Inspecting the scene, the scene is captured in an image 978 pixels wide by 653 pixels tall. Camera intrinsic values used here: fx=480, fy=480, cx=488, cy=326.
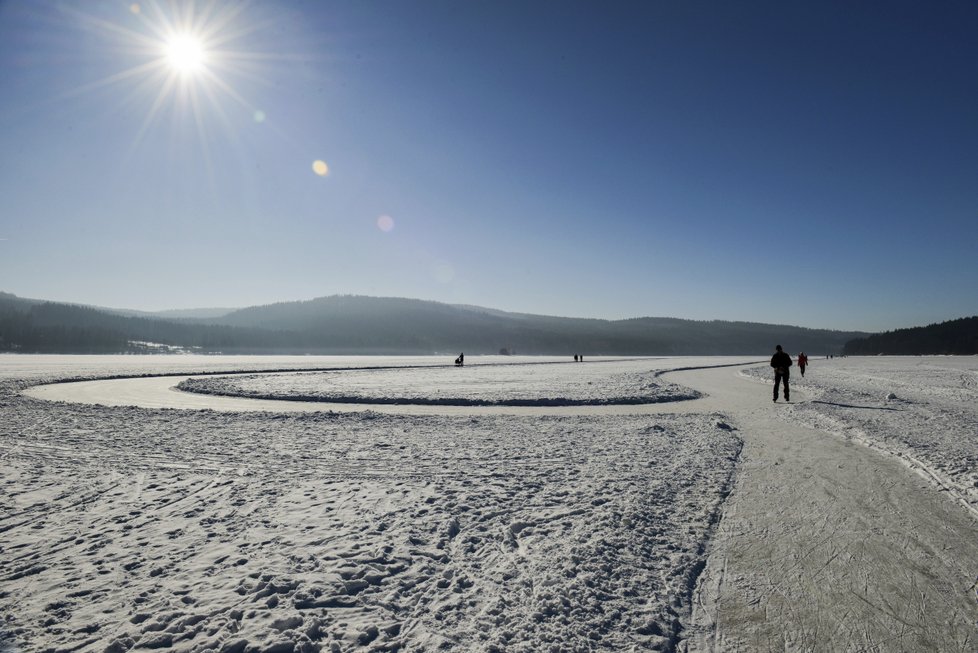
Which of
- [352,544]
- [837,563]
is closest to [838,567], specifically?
[837,563]

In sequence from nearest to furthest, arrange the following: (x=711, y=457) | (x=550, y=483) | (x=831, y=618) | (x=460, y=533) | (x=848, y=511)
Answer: (x=831, y=618) → (x=460, y=533) → (x=848, y=511) → (x=550, y=483) → (x=711, y=457)

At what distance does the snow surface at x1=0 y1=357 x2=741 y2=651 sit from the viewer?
153 inches

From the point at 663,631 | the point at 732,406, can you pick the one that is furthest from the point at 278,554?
the point at 732,406

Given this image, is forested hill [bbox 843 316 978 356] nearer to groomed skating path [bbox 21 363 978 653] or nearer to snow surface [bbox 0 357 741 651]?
groomed skating path [bbox 21 363 978 653]

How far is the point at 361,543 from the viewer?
550cm

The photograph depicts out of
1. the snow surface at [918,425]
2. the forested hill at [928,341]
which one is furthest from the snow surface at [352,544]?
the forested hill at [928,341]

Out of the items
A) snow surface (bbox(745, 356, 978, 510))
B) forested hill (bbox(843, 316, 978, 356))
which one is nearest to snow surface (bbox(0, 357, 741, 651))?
snow surface (bbox(745, 356, 978, 510))

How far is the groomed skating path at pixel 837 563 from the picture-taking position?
3818 mm

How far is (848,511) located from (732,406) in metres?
13.2

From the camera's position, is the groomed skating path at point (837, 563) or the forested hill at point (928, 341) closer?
the groomed skating path at point (837, 563)

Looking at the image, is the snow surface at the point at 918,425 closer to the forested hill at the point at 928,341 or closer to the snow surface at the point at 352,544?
the snow surface at the point at 352,544

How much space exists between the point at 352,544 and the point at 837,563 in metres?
5.22

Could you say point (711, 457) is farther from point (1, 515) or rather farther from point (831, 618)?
point (1, 515)

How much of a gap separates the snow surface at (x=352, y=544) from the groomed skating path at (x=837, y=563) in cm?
37
